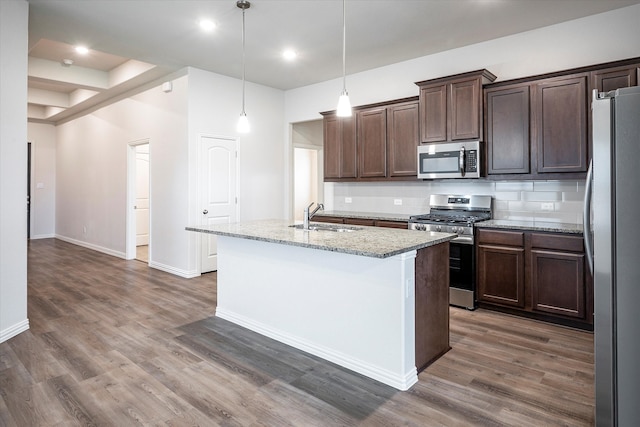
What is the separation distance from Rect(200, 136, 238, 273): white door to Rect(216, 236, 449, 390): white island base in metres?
2.09

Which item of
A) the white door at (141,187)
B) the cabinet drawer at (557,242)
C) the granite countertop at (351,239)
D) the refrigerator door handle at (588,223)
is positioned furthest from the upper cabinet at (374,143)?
the white door at (141,187)

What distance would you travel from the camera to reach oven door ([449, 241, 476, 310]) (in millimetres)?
3898

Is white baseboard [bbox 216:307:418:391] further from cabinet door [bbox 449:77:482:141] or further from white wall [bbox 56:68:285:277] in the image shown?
cabinet door [bbox 449:77:482:141]

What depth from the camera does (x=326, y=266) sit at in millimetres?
2797

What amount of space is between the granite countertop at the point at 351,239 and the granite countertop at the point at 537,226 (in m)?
1.12

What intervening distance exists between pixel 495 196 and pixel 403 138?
124 centimetres

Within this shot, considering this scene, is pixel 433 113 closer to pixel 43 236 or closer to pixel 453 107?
pixel 453 107

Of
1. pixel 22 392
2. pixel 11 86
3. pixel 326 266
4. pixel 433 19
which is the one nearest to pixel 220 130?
pixel 11 86

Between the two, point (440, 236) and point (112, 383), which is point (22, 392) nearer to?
point (112, 383)

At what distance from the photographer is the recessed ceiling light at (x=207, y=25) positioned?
384 cm

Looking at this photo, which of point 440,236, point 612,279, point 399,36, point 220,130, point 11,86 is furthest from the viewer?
point 220,130

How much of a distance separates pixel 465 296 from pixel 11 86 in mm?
4400

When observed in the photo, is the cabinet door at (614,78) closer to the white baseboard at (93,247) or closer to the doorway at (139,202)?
the doorway at (139,202)

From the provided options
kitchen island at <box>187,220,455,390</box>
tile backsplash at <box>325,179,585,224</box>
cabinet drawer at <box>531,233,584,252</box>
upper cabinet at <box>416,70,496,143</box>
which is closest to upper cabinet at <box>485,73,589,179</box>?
upper cabinet at <box>416,70,496,143</box>
